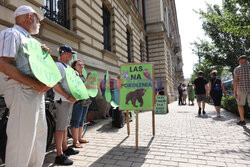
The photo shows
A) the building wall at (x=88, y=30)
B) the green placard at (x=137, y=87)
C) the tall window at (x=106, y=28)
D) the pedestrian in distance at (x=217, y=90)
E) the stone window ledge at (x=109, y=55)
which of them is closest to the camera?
the green placard at (x=137, y=87)

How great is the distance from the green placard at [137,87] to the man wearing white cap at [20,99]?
231 cm

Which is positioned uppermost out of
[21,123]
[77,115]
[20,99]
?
[20,99]

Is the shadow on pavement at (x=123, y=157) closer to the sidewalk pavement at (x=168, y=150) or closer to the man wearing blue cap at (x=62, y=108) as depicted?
the sidewalk pavement at (x=168, y=150)

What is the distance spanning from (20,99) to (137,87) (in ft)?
8.58

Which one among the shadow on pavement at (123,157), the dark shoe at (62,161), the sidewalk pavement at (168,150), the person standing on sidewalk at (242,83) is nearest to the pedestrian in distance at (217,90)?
the person standing on sidewalk at (242,83)

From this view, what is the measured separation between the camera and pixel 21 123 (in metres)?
1.66

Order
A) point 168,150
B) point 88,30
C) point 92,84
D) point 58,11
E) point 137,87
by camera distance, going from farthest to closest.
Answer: point 88,30 < point 58,11 < point 92,84 < point 137,87 < point 168,150

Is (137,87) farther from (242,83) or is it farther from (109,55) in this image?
(109,55)

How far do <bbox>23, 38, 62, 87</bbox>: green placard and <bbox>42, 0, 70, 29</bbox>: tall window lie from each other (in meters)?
4.57

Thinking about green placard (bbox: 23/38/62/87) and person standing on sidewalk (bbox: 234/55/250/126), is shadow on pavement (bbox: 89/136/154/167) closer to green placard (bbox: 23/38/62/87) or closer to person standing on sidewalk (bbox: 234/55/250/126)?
green placard (bbox: 23/38/62/87)

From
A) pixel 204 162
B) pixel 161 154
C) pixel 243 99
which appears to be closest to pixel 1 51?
pixel 161 154

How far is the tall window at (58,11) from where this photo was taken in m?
5.86

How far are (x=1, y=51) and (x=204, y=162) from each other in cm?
304

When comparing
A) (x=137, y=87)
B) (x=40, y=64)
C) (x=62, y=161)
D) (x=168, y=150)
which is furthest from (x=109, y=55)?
(x=40, y=64)
